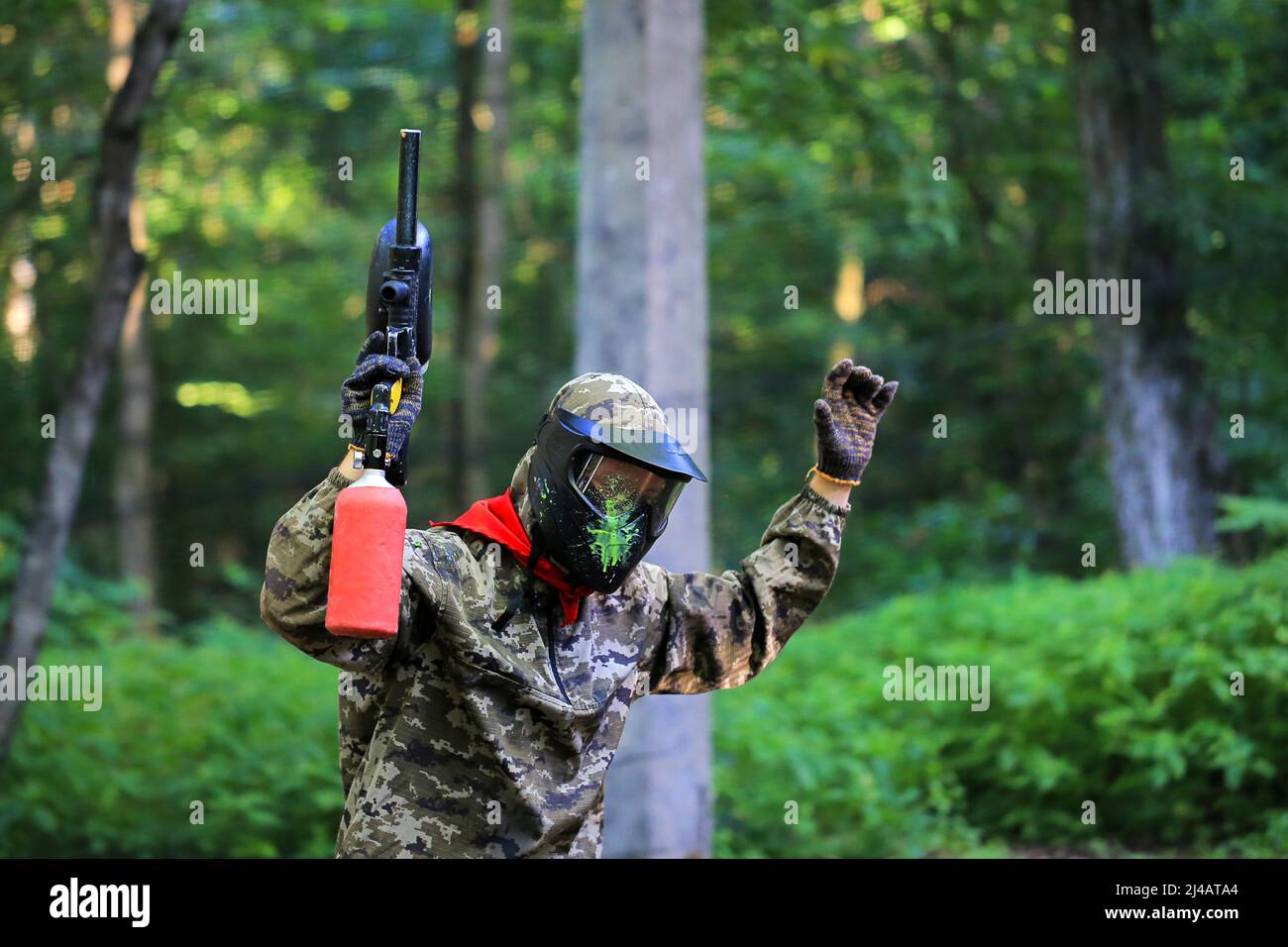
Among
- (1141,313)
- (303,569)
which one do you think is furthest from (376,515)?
(1141,313)

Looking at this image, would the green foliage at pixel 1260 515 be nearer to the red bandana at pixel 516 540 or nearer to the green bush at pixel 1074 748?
the green bush at pixel 1074 748

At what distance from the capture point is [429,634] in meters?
3.44

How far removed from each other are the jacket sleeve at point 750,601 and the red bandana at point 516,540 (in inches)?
11.4

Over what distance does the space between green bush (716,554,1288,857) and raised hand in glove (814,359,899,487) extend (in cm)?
401

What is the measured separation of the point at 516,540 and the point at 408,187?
0.90 m

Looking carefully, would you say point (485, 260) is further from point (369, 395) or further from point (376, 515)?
point (376, 515)

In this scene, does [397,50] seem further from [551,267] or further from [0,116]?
[0,116]

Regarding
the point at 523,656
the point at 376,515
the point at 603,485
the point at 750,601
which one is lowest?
the point at 523,656

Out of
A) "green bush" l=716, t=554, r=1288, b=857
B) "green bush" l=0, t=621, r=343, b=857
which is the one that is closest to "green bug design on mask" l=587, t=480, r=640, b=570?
"green bush" l=716, t=554, r=1288, b=857

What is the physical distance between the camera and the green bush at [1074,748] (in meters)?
7.16

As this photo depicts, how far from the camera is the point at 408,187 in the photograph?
3320 mm

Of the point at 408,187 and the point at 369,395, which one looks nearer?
the point at 369,395

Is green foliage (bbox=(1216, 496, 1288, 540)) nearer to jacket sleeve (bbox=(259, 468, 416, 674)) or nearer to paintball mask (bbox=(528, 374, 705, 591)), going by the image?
paintball mask (bbox=(528, 374, 705, 591))

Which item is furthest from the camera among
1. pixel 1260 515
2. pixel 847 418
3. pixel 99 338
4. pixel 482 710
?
pixel 1260 515
